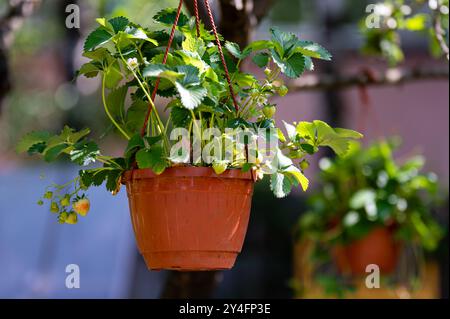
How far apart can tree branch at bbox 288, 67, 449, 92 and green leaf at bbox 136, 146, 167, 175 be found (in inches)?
52.6

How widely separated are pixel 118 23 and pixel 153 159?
0.25 meters

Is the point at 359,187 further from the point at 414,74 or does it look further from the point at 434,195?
the point at 414,74

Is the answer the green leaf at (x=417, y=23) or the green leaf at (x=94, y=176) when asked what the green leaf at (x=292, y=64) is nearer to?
the green leaf at (x=94, y=176)

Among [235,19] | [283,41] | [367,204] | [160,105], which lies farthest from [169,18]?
[160,105]

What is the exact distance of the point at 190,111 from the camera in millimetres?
1436

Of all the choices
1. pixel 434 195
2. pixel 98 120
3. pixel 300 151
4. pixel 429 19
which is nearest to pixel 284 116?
pixel 98 120

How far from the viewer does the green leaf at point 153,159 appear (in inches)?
54.7

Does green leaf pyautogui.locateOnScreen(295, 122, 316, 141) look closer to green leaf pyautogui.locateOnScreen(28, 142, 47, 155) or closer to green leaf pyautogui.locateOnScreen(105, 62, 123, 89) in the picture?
green leaf pyautogui.locateOnScreen(105, 62, 123, 89)

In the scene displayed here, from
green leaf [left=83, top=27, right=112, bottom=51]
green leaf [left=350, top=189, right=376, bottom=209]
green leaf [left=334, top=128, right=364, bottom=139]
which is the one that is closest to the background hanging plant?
green leaf [left=350, top=189, right=376, bottom=209]

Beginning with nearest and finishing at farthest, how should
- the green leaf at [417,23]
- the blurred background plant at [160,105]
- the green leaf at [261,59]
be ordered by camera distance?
1. the green leaf at [261,59]
2. the green leaf at [417,23]
3. the blurred background plant at [160,105]

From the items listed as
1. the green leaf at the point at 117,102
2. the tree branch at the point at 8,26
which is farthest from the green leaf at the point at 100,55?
the tree branch at the point at 8,26

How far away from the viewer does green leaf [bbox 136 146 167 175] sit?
4.56ft

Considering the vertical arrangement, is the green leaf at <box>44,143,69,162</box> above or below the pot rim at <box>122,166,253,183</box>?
above
